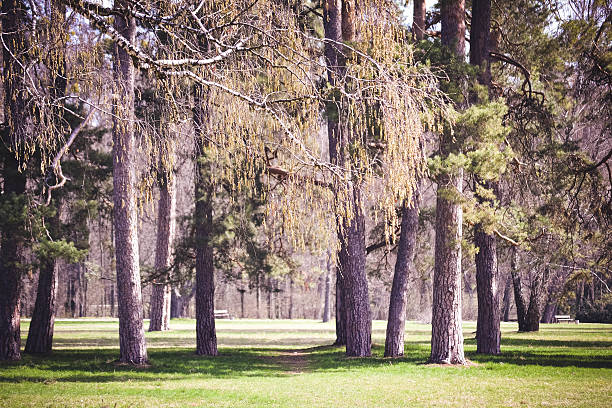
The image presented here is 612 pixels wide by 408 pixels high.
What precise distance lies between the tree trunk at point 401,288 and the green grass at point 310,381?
1.87 ft

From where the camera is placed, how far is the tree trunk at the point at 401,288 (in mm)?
14977

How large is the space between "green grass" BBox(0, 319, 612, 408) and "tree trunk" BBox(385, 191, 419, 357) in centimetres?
57

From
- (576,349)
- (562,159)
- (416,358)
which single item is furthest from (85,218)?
(576,349)

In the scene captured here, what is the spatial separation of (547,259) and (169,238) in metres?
16.4

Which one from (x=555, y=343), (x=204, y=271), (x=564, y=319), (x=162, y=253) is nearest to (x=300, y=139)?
(x=204, y=271)

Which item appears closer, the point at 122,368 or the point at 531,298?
the point at 122,368

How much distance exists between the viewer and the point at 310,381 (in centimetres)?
1102

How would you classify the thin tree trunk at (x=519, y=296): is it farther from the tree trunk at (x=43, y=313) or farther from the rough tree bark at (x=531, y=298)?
the tree trunk at (x=43, y=313)

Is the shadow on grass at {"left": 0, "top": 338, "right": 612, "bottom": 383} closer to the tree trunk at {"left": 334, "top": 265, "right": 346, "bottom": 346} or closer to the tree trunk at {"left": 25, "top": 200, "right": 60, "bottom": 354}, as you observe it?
the tree trunk at {"left": 25, "top": 200, "right": 60, "bottom": 354}

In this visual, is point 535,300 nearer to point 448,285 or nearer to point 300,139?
point 448,285

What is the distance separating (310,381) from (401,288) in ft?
16.7

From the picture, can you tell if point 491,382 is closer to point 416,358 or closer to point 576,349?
point 416,358

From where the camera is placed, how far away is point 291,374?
12.5 metres

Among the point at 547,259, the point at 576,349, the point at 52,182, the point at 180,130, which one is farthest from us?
the point at 547,259
